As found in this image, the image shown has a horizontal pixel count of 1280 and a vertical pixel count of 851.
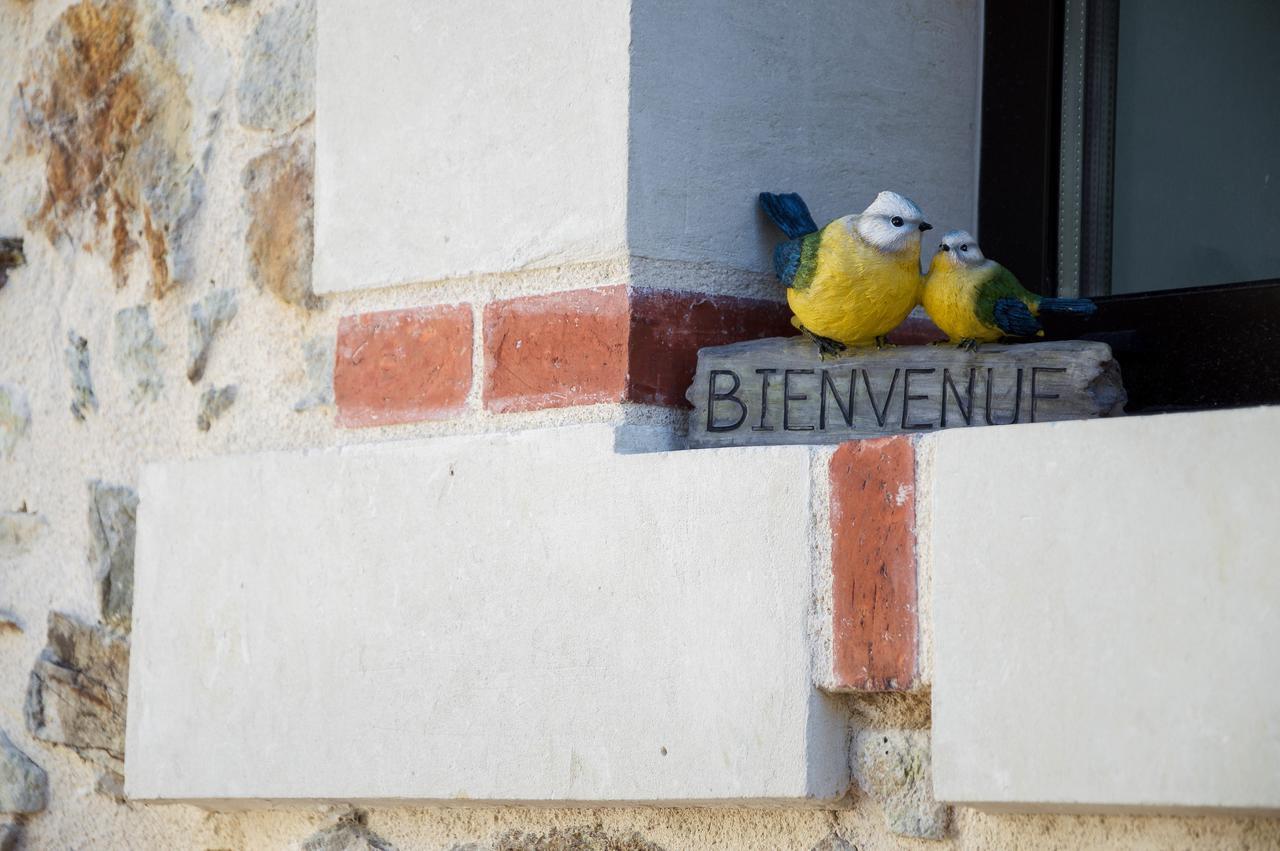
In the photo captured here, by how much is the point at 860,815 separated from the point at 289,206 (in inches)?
35.9

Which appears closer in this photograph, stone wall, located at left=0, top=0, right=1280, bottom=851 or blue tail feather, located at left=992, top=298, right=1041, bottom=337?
blue tail feather, located at left=992, top=298, right=1041, bottom=337

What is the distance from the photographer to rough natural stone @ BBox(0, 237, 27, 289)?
2082 mm

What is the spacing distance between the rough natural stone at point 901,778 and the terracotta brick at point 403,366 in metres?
0.53

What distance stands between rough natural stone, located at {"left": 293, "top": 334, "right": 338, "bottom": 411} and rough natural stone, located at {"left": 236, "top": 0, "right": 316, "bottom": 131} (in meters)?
0.25

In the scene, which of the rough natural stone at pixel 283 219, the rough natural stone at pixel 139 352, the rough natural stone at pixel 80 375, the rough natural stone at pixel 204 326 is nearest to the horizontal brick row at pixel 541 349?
the rough natural stone at pixel 283 219

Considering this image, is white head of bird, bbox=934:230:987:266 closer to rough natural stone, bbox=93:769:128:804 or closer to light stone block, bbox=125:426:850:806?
light stone block, bbox=125:426:850:806

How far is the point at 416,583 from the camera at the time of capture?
5.09ft

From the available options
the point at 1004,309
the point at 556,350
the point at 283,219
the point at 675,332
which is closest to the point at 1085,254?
the point at 1004,309

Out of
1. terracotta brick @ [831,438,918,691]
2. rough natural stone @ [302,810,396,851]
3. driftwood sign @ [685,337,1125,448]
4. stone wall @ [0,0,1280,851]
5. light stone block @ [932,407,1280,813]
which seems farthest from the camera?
stone wall @ [0,0,1280,851]

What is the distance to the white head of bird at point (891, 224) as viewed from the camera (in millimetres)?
1491

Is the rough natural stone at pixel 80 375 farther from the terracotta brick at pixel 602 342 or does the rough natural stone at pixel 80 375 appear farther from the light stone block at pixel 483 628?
the terracotta brick at pixel 602 342

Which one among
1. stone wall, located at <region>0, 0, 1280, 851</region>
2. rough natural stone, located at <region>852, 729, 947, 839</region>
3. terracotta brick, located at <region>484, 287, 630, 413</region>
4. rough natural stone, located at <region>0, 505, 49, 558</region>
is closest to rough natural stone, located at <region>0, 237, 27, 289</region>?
stone wall, located at <region>0, 0, 1280, 851</region>

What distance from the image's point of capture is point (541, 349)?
1.56 meters

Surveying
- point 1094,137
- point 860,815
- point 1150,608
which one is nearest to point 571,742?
point 860,815
